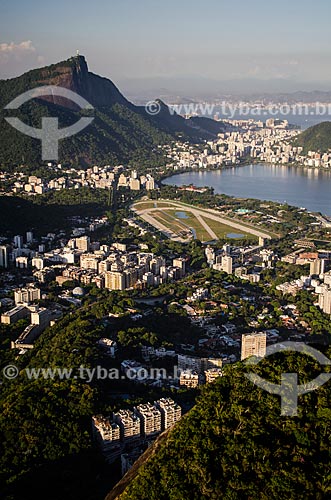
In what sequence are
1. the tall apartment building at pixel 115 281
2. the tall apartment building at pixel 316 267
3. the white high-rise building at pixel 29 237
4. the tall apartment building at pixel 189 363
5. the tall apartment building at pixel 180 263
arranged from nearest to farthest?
the tall apartment building at pixel 189 363, the tall apartment building at pixel 115 281, the tall apartment building at pixel 316 267, the tall apartment building at pixel 180 263, the white high-rise building at pixel 29 237

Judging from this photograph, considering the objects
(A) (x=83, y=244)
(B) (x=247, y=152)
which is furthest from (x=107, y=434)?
(B) (x=247, y=152)

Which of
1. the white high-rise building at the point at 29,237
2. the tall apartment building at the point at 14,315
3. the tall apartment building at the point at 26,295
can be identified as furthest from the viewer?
the white high-rise building at the point at 29,237

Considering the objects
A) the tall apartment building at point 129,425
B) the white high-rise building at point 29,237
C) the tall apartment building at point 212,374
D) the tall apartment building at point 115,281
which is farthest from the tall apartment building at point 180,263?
the tall apartment building at point 129,425

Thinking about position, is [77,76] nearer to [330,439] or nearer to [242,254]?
[242,254]

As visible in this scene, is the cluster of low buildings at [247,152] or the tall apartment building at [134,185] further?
the cluster of low buildings at [247,152]

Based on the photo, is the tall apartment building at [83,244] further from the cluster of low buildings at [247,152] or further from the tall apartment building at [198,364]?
the cluster of low buildings at [247,152]

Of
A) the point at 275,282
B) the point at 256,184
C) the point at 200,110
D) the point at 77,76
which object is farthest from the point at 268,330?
the point at 200,110

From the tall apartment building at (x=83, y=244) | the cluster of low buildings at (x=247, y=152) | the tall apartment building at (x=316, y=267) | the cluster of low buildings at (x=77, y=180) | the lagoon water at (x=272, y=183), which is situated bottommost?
the tall apartment building at (x=316, y=267)

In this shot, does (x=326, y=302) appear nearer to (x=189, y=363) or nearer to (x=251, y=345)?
(x=251, y=345)
